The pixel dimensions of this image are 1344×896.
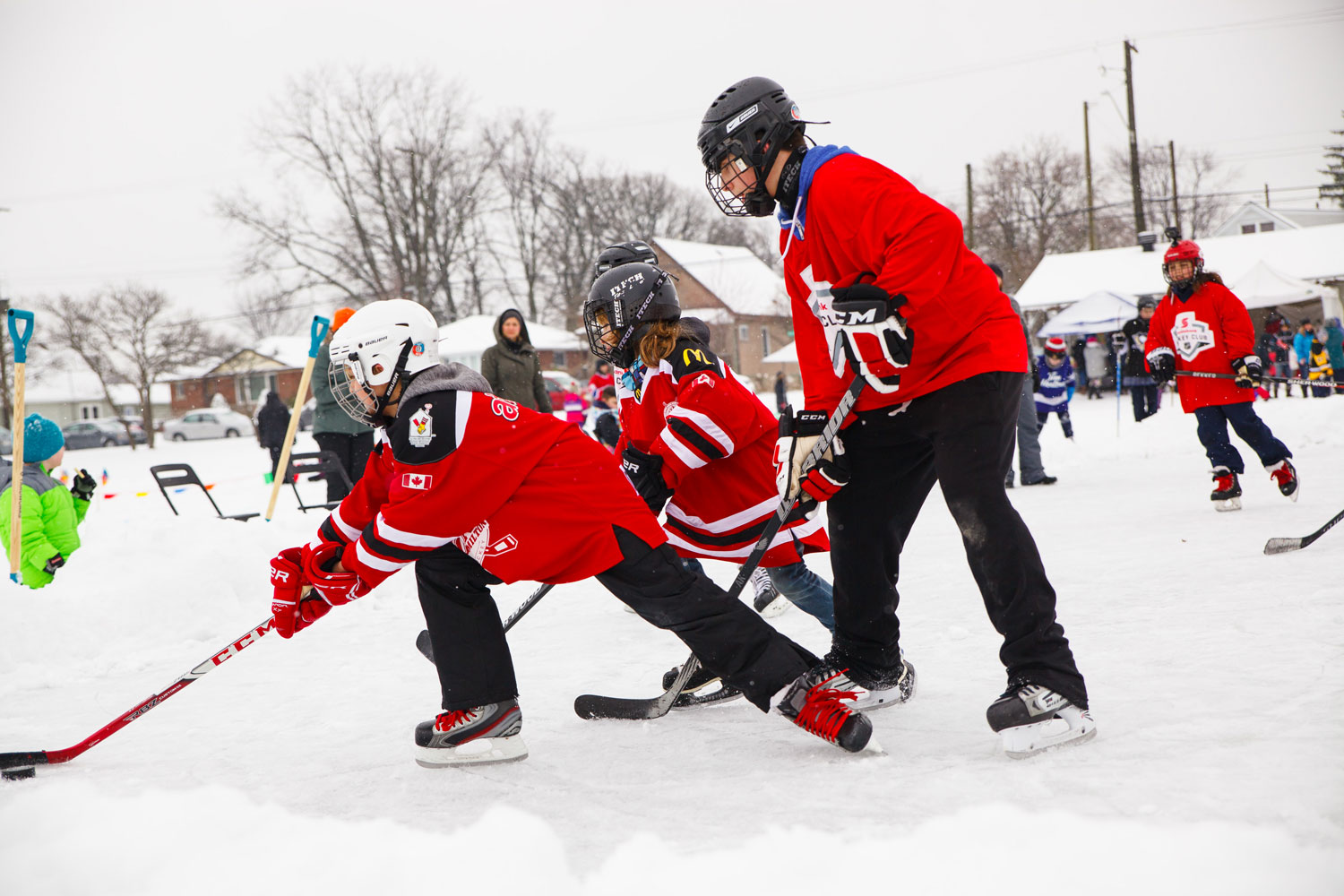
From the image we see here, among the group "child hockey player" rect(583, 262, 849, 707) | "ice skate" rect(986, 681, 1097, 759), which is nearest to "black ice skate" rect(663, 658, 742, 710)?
"child hockey player" rect(583, 262, 849, 707)

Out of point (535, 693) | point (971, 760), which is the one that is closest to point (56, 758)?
point (535, 693)

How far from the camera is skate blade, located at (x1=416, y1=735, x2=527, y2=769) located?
250 centimetres

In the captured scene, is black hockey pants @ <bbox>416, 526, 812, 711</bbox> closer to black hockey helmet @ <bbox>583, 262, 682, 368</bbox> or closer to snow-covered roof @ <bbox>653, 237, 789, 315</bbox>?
black hockey helmet @ <bbox>583, 262, 682, 368</bbox>

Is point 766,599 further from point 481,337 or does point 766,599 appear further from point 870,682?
point 481,337

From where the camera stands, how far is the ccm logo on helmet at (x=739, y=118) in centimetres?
246

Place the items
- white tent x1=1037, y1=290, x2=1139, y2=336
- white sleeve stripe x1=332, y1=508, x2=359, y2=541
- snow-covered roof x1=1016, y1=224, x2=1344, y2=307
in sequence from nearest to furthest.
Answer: white sleeve stripe x1=332, y1=508, x2=359, y2=541 < white tent x1=1037, y1=290, x2=1139, y2=336 < snow-covered roof x1=1016, y1=224, x2=1344, y2=307

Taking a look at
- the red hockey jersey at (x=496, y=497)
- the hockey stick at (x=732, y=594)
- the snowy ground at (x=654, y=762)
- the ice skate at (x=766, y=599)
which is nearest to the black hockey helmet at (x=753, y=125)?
the hockey stick at (x=732, y=594)

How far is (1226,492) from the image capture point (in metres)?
5.61

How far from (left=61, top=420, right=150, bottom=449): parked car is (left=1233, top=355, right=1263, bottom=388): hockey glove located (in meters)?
34.3

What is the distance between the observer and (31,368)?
1404 inches

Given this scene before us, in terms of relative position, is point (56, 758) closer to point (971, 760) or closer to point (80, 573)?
Result: point (80, 573)

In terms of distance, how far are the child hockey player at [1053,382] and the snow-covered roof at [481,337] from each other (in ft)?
→ 71.0

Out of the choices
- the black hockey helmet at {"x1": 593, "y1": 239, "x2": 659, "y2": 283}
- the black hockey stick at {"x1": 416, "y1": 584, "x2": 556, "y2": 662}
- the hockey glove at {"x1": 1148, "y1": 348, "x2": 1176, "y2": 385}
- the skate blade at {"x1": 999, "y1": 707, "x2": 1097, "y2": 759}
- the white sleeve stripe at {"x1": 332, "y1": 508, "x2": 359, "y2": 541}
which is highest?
the black hockey helmet at {"x1": 593, "y1": 239, "x2": 659, "y2": 283}

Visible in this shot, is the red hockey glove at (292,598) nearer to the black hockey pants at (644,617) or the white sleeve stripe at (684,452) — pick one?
the black hockey pants at (644,617)
